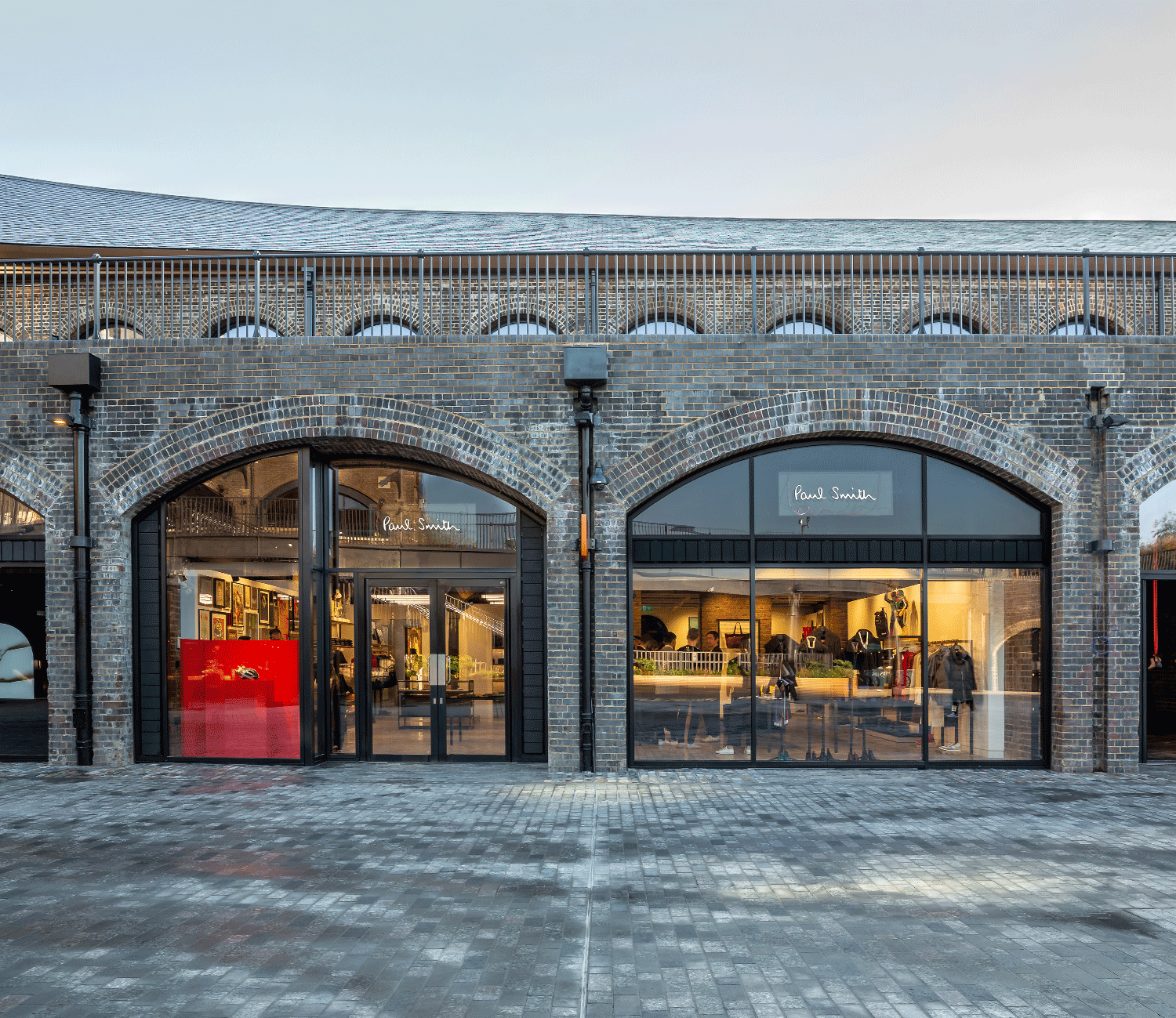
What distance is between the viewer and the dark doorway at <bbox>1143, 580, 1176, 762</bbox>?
11.4m

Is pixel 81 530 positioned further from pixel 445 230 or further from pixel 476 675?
pixel 445 230

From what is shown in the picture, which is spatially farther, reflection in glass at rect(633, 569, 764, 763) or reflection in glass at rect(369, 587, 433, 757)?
reflection in glass at rect(369, 587, 433, 757)

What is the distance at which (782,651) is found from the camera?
11.0 meters

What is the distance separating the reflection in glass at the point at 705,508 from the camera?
11.1m

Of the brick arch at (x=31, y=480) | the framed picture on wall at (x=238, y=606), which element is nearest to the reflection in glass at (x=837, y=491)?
the framed picture on wall at (x=238, y=606)

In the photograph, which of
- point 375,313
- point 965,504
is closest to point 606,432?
point 965,504

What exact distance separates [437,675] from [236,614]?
2.67 metres

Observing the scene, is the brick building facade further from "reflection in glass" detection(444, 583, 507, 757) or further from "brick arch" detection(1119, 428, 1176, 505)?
"reflection in glass" detection(444, 583, 507, 757)

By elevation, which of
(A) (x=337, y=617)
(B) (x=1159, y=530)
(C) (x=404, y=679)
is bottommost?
(C) (x=404, y=679)

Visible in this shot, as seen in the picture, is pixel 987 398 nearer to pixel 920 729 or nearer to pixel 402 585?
pixel 920 729

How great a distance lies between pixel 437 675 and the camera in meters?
11.5

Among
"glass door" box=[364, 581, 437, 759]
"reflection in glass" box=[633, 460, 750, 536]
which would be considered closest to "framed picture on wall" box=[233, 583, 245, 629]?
"glass door" box=[364, 581, 437, 759]

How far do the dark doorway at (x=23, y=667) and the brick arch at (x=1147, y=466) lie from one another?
1360 cm

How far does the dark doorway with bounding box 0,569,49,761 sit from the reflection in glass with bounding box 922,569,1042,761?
37.0 feet
